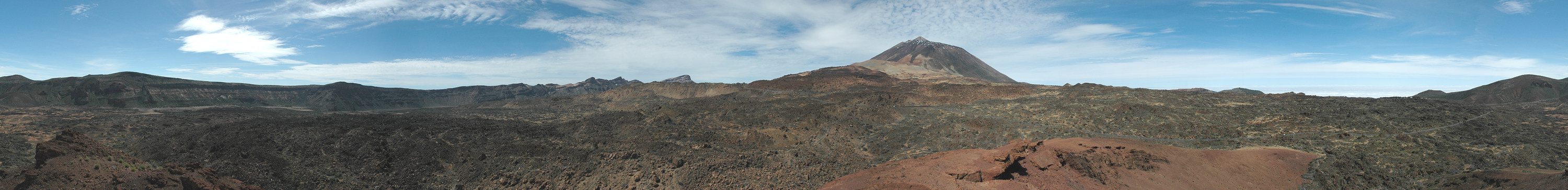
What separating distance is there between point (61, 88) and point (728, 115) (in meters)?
52.7

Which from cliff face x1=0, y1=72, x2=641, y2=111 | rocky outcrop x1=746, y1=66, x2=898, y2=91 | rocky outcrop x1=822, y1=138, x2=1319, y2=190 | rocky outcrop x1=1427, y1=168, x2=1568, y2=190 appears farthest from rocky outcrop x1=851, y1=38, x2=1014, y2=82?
cliff face x1=0, y1=72, x2=641, y2=111

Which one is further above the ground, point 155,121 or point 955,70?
point 955,70

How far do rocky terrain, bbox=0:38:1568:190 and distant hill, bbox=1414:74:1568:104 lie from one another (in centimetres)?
2851

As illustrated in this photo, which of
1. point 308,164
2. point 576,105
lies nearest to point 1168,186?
point 308,164

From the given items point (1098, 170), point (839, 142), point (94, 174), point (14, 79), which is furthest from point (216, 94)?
point (1098, 170)

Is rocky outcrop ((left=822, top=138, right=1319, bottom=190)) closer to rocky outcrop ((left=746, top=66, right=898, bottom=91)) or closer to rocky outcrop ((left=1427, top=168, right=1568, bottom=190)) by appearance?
rocky outcrop ((left=1427, top=168, right=1568, bottom=190))

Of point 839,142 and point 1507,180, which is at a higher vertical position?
point 1507,180

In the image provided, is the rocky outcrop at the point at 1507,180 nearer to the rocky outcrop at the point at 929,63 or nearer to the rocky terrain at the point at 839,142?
the rocky terrain at the point at 839,142

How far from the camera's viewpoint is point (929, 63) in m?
87.4

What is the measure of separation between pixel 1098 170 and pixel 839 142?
1022 cm

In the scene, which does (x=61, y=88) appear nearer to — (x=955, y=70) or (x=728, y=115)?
(x=728, y=115)

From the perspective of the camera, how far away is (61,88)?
43.7 m

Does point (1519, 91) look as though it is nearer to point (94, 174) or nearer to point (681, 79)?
point (94, 174)

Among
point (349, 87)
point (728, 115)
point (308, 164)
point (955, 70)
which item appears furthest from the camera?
point (955, 70)
